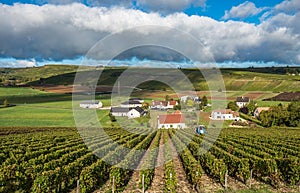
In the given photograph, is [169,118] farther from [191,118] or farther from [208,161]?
[208,161]

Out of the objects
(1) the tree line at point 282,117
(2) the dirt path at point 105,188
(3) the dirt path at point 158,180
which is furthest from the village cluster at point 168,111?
(2) the dirt path at point 105,188

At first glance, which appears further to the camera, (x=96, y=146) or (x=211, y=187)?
(x=96, y=146)

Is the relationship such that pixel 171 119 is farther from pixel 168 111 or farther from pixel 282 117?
pixel 282 117

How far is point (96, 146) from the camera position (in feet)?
95.6

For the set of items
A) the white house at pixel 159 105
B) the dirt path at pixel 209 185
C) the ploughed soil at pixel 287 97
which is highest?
the ploughed soil at pixel 287 97

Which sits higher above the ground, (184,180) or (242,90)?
(242,90)

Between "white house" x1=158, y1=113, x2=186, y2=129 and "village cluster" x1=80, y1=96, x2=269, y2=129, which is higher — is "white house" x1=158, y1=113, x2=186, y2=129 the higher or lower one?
the lower one

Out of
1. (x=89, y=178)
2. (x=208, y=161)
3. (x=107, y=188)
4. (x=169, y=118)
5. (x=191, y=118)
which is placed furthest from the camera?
(x=191, y=118)

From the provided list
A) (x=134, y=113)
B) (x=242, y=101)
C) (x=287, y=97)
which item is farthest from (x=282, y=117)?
(x=287, y=97)

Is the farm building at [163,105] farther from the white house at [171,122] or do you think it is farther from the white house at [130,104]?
the white house at [171,122]

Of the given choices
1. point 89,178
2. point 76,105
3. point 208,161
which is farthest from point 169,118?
point 89,178

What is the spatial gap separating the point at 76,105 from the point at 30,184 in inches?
3385

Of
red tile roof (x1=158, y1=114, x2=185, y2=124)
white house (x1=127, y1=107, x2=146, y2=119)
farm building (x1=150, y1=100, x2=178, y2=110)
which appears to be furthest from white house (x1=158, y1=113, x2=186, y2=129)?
farm building (x1=150, y1=100, x2=178, y2=110)

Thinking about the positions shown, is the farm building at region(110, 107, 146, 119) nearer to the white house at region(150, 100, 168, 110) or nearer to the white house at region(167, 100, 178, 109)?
the white house at region(150, 100, 168, 110)
